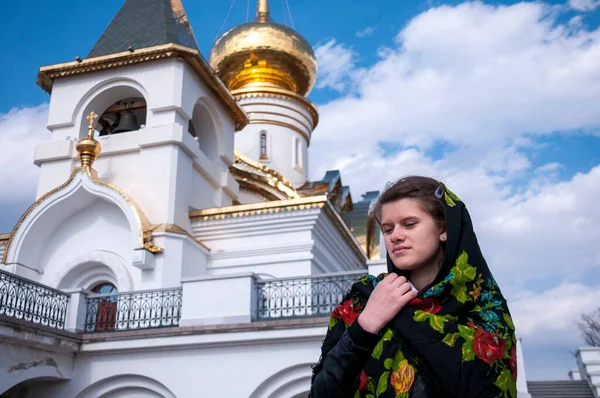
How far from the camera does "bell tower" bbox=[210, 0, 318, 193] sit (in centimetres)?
1914

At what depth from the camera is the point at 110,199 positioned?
1093 centimetres

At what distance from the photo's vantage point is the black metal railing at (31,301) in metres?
8.36

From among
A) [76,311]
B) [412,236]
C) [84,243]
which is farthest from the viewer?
[84,243]

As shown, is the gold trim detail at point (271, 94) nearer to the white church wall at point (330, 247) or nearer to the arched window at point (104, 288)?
the white church wall at point (330, 247)

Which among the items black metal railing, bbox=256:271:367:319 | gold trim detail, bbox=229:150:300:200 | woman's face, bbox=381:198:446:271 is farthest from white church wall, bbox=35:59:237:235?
woman's face, bbox=381:198:446:271

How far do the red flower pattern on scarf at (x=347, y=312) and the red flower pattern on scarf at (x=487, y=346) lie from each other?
0.38 metres

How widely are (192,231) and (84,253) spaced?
206cm

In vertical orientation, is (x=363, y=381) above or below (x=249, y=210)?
below

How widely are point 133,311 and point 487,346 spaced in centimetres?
843

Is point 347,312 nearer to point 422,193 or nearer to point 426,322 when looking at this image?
point 426,322

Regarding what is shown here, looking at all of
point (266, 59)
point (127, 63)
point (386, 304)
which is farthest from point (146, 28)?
point (386, 304)

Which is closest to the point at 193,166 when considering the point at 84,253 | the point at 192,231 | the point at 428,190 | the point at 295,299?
the point at 192,231

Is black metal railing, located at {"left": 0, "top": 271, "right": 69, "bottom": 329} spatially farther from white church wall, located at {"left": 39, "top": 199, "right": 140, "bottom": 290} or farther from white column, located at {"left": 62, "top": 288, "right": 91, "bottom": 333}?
white church wall, located at {"left": 39, "top": 199, "right": 140, "bottom": 290}

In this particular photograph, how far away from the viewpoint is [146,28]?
13.2 metres
